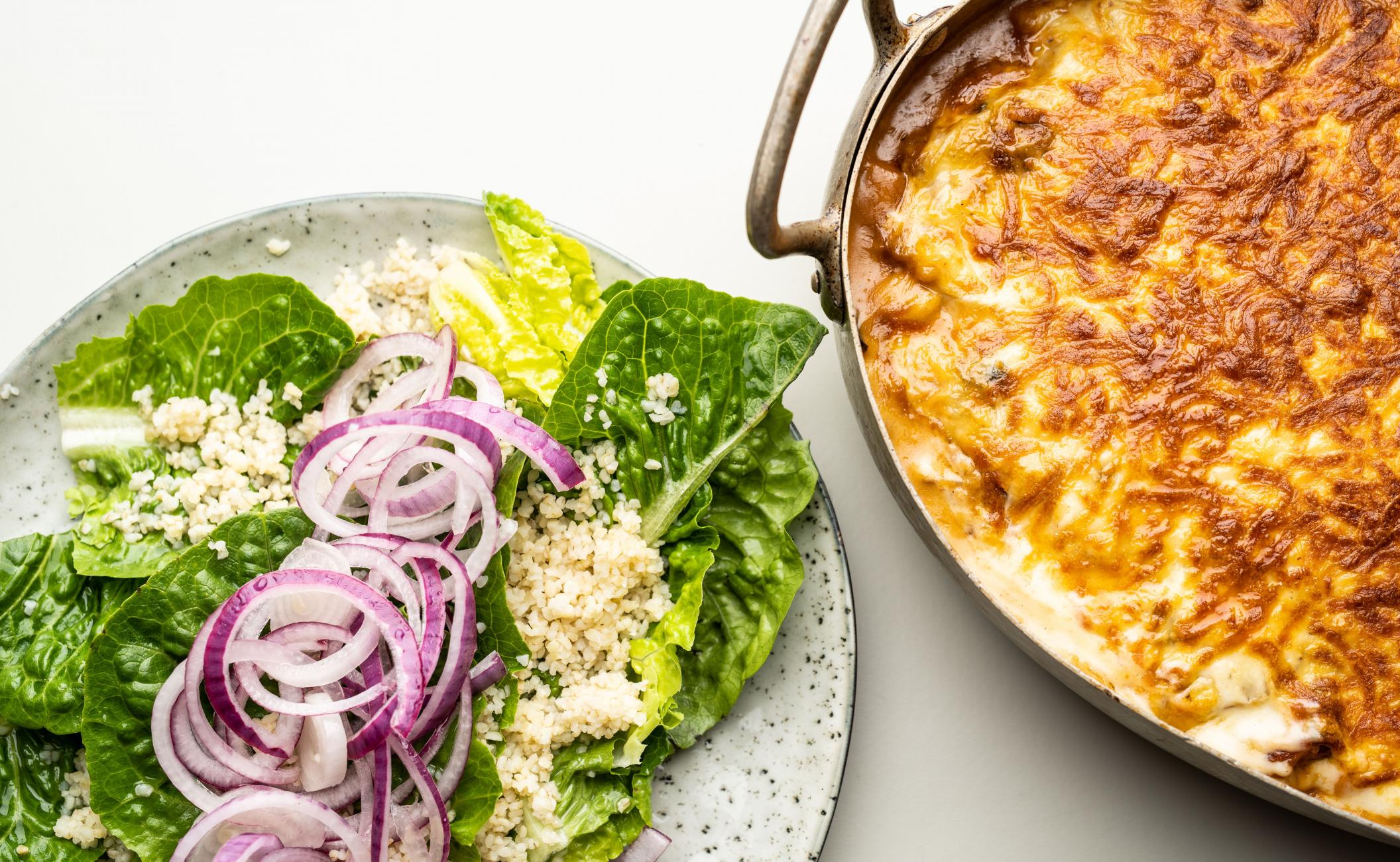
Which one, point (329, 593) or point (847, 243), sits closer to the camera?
point (847, 243)

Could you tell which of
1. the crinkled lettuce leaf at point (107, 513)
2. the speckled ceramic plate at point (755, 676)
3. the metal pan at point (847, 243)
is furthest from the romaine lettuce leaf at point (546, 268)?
the crinkled lettuce leaf at point (107, 513)

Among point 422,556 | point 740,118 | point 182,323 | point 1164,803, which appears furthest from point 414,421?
point 1164,803

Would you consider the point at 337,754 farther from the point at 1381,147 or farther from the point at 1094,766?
the point at 1381,147

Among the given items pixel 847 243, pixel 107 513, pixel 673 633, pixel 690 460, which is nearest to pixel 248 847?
pixel 107 513

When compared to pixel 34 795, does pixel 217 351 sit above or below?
above

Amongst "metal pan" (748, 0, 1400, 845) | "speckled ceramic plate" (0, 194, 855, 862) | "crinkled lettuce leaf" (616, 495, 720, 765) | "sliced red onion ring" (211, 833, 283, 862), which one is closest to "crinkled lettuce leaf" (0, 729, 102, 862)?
"sliced red onion ring" (211, 833, 283, 862)

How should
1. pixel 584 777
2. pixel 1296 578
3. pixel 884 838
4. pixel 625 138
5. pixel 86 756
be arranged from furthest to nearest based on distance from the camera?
pixel 625 138, pixel 884 838, pixel 584 777, pixel 86 756, pixel 1296 578

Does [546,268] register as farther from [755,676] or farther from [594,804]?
[594,804]

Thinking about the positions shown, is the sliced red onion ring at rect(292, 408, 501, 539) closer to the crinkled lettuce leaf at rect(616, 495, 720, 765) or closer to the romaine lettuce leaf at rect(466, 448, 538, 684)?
the romaine lettuce leaf at rect(466, 448, 538, 684)
